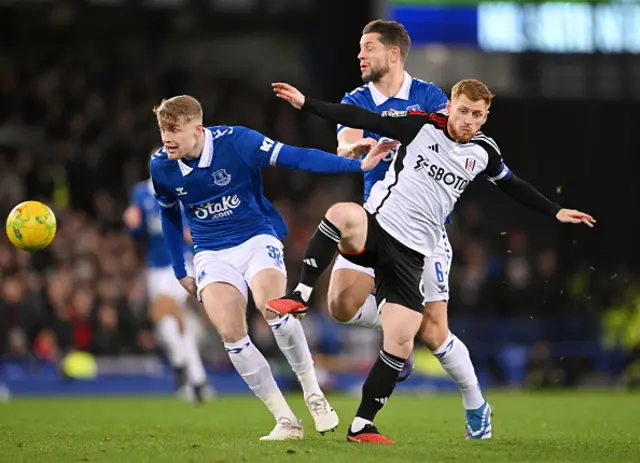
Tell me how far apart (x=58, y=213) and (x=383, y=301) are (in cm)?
1171

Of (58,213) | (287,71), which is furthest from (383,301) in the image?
(287,71)

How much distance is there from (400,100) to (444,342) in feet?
5.60

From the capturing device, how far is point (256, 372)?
752 cm

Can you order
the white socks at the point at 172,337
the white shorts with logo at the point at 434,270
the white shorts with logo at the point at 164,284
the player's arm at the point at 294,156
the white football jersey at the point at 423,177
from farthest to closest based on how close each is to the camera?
the white shorts with logo at the point at 164,284 → the white socks at the point at 172,337 → the white shorts with logo at the point at 434,270 → the white football jersey at the point at 423,177 → the player's arm at the point at 294,156

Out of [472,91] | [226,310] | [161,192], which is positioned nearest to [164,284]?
[161,192]

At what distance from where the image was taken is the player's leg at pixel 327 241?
274 inches

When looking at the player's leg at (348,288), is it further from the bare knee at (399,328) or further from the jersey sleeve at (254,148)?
the jersey sleeve at (254,148)

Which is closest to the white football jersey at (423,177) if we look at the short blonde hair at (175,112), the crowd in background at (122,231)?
the short blonde hair at (175,112)

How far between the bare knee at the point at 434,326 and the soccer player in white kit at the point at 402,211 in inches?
21.1

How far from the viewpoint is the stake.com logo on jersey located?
7.69m

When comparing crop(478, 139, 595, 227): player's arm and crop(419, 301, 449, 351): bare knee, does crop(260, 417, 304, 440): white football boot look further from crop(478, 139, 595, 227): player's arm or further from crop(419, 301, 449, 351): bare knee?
crop(478, 139, 595, 227): player's arm

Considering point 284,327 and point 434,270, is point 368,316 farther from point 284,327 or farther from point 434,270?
point 284,327

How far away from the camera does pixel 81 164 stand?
19609 mm

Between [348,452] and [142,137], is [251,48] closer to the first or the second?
[142,137]
